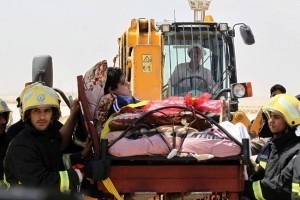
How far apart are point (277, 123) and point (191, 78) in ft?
13.1

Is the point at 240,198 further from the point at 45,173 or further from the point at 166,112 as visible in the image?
the point at 45,173

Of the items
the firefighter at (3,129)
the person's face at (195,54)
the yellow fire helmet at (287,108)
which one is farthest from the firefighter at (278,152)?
the person's face at (195,54)

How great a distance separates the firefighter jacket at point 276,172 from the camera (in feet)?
12.6

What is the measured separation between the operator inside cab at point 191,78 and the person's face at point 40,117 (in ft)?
14.1

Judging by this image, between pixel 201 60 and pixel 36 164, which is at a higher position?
pixel 201 60

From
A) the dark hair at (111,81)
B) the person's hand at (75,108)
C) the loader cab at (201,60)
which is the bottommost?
the person's hand at (75,108)

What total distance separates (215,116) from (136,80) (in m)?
3.11

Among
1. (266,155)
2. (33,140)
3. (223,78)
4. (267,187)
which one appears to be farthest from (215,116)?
(223,78)

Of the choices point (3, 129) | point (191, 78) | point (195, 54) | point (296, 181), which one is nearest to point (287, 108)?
point (296, 181)

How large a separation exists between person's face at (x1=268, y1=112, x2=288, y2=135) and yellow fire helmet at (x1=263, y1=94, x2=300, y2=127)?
0.12 ft

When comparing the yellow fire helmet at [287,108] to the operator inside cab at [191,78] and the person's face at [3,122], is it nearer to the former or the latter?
the person's face at [3,122]

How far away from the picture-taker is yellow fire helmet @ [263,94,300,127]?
161 inches

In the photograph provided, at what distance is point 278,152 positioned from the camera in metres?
4.12

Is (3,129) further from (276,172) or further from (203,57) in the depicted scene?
(203,57)
